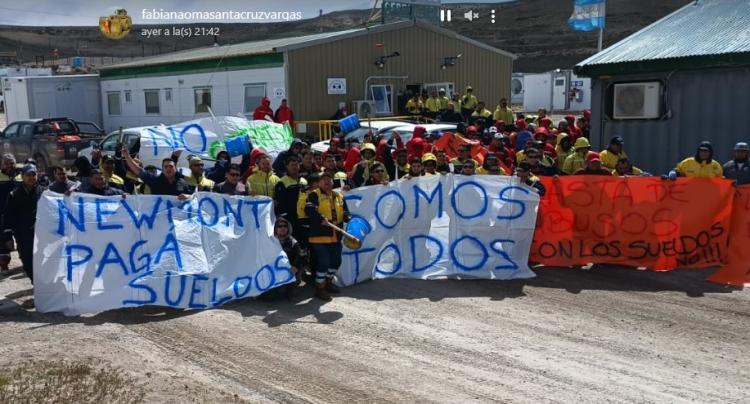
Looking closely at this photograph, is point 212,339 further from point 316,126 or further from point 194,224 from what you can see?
point 316,126

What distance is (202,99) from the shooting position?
25.9 meters

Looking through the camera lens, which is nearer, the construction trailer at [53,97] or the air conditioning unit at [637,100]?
the air conditioning unit at [637,100]

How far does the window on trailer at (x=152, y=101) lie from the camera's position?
28500 mm

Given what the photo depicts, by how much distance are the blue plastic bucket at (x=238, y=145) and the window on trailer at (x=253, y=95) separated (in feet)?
37.8

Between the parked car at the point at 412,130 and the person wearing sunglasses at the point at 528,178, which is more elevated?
the parked car at the point at 412,130

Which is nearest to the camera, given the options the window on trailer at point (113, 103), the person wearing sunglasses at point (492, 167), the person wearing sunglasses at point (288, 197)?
the person wearing sunglasses at point (288, 197)

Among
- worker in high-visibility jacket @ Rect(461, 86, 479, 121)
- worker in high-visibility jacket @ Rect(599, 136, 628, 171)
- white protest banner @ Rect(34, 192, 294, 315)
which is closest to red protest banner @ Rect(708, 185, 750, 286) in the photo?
worker in high-visibility jacket @ Rect(599, 136, 628, 171)

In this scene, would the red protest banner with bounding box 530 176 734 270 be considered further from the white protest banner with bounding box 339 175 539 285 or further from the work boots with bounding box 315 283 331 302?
the work boots with bounding box 315 283 331 302

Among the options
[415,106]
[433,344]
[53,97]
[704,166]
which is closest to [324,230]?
[433,344]

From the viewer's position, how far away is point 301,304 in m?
7.84

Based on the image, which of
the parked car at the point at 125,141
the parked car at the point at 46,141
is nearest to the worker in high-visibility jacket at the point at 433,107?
the parked car at the point at 125,141

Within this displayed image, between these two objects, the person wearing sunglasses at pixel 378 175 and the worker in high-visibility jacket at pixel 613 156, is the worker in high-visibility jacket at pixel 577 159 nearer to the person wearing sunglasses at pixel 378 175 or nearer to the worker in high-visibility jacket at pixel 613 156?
the worker in high-visibility jacket at pixel 613 156

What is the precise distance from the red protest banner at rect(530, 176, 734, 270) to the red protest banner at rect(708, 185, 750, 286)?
0.09 metres

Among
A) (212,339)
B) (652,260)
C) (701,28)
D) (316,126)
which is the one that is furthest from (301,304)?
(316,126)
